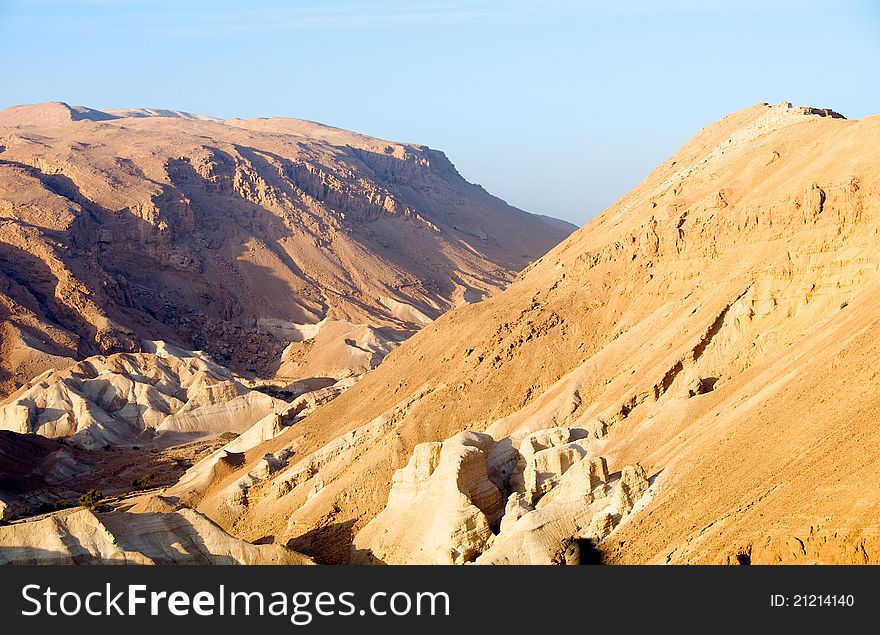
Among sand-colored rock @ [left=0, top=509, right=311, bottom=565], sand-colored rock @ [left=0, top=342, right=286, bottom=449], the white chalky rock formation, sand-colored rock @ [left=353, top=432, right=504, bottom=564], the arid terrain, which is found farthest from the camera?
sand-colored rock @ [left=0, top=342, right=286, bottom=449]

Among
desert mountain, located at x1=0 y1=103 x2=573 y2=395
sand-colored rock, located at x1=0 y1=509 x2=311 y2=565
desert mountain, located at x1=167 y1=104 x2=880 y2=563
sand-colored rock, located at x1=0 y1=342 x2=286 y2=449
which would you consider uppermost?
desert mountain, located at x1=0 y1=103 x2=573 y2=395

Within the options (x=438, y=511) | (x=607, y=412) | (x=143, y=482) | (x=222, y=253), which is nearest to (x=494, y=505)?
(x=438, y=511)

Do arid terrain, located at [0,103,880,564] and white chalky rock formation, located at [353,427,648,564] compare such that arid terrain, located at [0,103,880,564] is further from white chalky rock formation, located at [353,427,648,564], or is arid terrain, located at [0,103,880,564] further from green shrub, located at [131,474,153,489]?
green shrub, located at [131,474,153,489]

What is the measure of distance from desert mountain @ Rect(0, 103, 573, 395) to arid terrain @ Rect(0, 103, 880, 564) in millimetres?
11330

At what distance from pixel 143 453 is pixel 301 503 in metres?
26.1

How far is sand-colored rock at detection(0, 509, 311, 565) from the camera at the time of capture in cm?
2581

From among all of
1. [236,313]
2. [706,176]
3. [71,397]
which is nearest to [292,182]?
[236,313]

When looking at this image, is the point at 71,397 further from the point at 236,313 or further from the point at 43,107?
the point at 43,107

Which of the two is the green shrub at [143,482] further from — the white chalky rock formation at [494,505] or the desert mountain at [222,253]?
the desert mountain at [222,253]

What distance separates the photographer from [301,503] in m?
37.1

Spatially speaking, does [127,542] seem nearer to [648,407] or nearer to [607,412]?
[607,412]

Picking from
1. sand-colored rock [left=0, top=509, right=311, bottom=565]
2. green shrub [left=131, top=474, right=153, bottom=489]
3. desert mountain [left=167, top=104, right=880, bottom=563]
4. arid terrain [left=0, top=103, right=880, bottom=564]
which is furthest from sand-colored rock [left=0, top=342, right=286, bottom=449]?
sand-colored rock [left=0, top=509, right=311, bottom=565]

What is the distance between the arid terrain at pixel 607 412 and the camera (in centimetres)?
2664

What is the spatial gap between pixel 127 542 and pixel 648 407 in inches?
581
